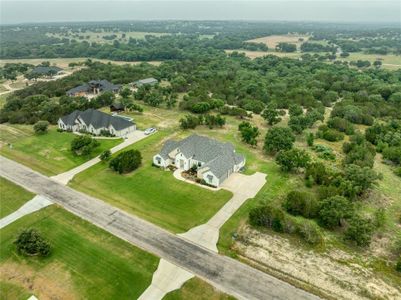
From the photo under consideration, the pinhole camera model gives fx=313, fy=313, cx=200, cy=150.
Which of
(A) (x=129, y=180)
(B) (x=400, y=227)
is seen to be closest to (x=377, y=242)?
(B) (x=400, y=227)

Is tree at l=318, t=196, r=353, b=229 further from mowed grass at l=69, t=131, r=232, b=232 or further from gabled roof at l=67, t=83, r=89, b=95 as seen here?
gabled roof at l=67, t=83, r=89, b=95

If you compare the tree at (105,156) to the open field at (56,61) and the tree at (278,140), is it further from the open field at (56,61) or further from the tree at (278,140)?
the open field at (56,61)

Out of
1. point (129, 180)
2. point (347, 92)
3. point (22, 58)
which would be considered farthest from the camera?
point (22, 58)

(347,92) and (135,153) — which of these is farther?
(347,92)

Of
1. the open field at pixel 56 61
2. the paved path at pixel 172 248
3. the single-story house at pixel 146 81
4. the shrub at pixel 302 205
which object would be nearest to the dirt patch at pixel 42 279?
the paved path at pixel 172 248

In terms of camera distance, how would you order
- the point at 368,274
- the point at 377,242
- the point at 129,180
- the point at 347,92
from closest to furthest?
the point at 368,274 → the point at 377,242 → the point at 129,180 → the point at 347,92

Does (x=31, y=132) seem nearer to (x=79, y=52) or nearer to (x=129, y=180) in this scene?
(x=129, y=180)

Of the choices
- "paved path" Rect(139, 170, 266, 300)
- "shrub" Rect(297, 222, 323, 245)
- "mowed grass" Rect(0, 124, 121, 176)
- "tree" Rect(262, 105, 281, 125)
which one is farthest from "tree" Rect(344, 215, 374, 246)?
"mowed grass" Rect(0, 124, 121, 176)

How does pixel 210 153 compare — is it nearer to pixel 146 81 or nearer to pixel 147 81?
pixel 146 81
